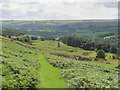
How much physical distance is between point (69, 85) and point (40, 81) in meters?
4.17

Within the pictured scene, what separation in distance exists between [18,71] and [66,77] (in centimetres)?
714

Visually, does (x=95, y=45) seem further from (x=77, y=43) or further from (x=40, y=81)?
(x=40, y=81)

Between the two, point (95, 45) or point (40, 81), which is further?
point (95, 45)

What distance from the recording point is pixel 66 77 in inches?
979

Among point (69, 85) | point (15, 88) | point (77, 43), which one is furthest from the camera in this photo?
point (77, 43)

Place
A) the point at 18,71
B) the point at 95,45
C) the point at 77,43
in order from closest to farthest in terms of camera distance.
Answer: the point at 18,71
the point at 95,45
the point at 77,43

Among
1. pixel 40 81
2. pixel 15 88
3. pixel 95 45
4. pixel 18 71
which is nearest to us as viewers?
pixel 15 88

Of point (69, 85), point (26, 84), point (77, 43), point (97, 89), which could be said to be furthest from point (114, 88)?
point (77, 43)

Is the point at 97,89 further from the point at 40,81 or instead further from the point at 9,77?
the point at 9,77

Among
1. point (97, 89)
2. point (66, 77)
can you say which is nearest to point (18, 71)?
point (66, 77)

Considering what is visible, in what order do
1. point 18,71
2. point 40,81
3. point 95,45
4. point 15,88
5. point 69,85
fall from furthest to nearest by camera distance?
1. point 95,45
2. point 18,71
3. point 40,81
4. point 69,85
5. point 15,88

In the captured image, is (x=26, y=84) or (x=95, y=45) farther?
(x=95, y=45)

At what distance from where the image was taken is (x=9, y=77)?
2095 cm

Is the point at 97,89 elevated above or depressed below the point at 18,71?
below
